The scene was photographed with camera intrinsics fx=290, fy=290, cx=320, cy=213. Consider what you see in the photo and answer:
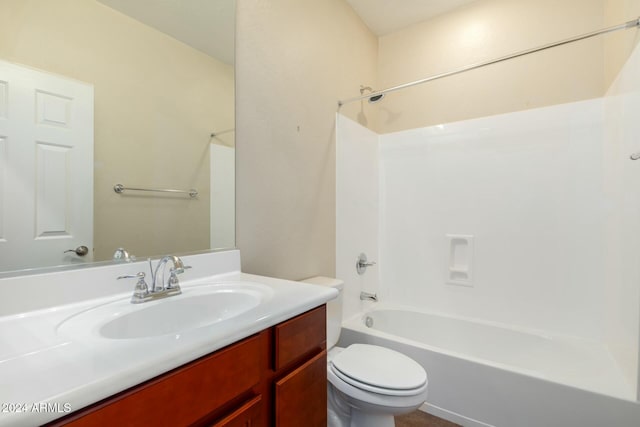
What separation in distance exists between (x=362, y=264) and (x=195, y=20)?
181cm

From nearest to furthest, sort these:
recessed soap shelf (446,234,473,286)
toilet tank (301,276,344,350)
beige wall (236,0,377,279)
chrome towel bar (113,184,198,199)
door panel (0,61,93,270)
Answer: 1. door panel (0,61,93,270)
2. chrome towel bar (113,184,198,199)
3. beige wall (236,0,377,279)
4. toilet tank (301,276,344,350)
5. recessed soap shelf (446,234,473,286)

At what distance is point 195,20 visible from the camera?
1.24 metres

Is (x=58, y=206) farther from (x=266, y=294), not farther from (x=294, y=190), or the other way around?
(x=294, y=190)

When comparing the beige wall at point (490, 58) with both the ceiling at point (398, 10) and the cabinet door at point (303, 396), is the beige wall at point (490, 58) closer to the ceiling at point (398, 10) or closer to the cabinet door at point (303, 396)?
the ceiling at point (398, 10)

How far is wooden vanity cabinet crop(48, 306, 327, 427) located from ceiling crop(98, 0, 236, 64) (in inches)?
46.7

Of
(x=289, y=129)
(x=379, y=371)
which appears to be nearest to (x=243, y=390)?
(x=379, y=371)

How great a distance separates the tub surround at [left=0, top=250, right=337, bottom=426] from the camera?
1.39 feet

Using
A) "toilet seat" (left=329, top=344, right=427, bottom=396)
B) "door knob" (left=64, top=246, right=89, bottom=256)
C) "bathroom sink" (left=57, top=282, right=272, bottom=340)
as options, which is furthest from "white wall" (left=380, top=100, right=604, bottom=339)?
"door knob" (left=64, top=246, right=89, bottom=256)

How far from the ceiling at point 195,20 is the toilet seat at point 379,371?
1.50 metres

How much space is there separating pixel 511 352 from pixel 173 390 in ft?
6.98

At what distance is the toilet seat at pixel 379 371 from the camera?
1.19m

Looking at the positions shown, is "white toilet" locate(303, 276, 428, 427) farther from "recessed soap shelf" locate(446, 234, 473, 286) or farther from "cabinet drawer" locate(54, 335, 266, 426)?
"recessed soap shelf" locate(446, 234, 473, 286)

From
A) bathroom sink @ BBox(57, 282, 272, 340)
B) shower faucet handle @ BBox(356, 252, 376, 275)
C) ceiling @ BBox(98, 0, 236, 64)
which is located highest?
ceiling @ BBox(98, 0, 236, 64)

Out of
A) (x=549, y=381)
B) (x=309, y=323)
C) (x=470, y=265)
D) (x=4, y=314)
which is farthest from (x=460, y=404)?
(x=4, y=314)
